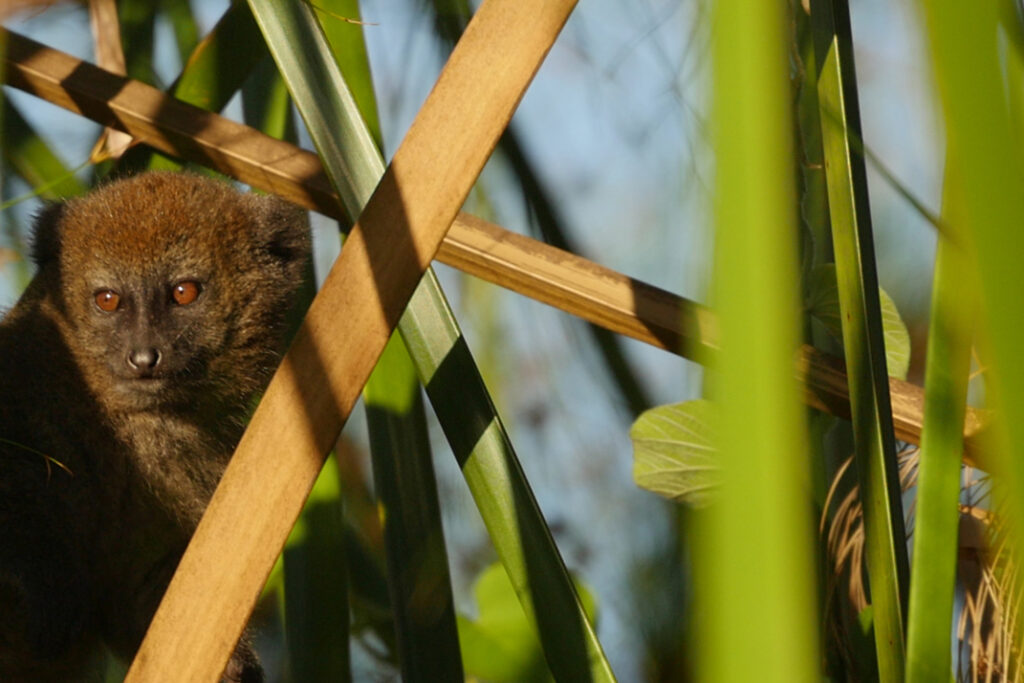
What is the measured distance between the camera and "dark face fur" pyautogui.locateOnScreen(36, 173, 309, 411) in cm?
253

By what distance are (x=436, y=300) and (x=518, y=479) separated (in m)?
0.28

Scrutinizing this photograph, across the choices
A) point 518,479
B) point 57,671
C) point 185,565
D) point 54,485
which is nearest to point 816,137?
point 518,479

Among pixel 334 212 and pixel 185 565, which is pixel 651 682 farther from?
pixel 185 565

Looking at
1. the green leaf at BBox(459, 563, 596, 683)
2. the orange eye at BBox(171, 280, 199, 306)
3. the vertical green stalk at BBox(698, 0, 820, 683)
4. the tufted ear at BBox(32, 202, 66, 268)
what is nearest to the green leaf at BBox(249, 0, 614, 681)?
the vertical green stalk at BBox(698, 0, 820, 683)

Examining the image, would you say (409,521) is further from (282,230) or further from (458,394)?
(282,230)

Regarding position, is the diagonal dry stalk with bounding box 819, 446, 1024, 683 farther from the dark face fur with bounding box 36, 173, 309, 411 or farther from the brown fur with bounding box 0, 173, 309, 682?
the dark face fur with bounding box 36, 173, 309, 411

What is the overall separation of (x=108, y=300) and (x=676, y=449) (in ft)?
5.07

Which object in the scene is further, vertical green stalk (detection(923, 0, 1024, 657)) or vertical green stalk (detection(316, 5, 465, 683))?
vertical green stalk (detection(316, 5, 465, 683))

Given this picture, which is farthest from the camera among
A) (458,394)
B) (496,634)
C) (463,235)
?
(496,634)

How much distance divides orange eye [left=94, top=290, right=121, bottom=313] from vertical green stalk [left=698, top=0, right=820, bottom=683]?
2.33 metres

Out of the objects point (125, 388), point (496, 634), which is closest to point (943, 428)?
point (496, 634)

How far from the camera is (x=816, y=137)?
196 centimetres

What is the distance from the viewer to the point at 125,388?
2496mm

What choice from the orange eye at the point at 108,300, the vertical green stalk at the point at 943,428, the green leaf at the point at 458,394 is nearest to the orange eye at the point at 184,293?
the orange eye at the point at 108,300
